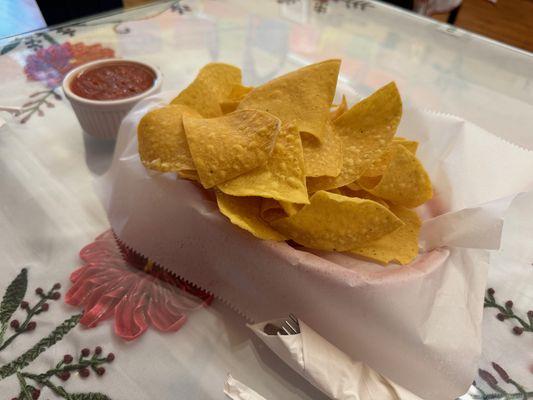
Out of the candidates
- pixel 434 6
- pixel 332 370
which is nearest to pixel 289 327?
pixel 332 370

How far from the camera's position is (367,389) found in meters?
0.75

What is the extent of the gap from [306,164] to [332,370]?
0.38 metres

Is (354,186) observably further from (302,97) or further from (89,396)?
(89,396)

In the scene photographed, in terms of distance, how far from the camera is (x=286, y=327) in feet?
2.66

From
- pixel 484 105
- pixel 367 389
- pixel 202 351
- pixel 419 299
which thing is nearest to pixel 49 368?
pixel 202 351

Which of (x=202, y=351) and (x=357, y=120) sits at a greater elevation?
(x=357, y=120)

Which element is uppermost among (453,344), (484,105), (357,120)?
(357,120)

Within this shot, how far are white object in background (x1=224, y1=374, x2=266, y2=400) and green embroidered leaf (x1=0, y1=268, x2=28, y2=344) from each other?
48 centimetres

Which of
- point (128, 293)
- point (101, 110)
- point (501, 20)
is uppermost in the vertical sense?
point (101, 110)

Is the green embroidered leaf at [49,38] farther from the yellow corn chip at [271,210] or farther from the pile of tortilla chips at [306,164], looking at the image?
the yellow corn chip at [271,210]

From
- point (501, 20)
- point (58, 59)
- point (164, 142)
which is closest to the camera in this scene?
point (164, 142)

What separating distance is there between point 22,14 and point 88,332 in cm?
175

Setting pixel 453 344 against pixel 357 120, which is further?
pixel 357 120

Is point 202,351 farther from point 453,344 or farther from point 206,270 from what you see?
point 453,344
